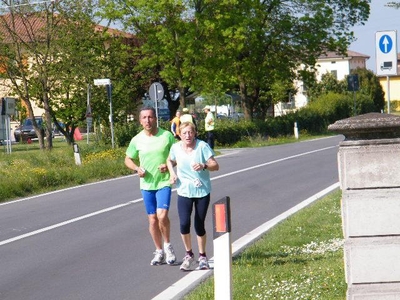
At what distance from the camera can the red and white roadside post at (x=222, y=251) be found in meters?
6.71

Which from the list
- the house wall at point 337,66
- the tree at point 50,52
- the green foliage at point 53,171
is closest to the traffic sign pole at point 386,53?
the green foliage at point 53,171

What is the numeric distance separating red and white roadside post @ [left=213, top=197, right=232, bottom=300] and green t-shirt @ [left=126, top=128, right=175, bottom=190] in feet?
14.5

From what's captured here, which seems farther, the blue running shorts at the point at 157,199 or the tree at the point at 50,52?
the tree at the point at 50,52

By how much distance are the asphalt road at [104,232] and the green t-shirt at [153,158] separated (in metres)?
0.97

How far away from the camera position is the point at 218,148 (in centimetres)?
4609

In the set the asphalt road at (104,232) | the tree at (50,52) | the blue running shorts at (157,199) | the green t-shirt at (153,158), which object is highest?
the tree at (50,52)

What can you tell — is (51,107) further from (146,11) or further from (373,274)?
(373,274)

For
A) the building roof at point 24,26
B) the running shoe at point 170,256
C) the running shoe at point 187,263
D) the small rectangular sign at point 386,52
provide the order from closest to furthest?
the running shoe at point 187,263, the running shoe at point 170,256, the small rectangular sign at point 386,52, the building roof at point 24,26

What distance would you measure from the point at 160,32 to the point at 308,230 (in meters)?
39.3

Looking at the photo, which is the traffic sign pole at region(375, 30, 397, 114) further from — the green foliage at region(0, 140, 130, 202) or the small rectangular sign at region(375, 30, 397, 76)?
the green foliage at region(0, 140, 130, 202)

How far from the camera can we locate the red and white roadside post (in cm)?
671

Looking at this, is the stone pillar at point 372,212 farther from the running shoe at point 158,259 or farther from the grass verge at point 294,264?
the running shoe at point 158,259

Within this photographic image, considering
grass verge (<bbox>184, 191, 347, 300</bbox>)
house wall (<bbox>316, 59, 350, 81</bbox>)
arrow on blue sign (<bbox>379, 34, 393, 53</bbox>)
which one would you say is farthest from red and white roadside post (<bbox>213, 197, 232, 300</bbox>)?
house wall (<bbox>316, 59, 350, 81</bbox>)

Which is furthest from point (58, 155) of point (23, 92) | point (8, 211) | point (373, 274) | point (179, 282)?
point (373, 274)
